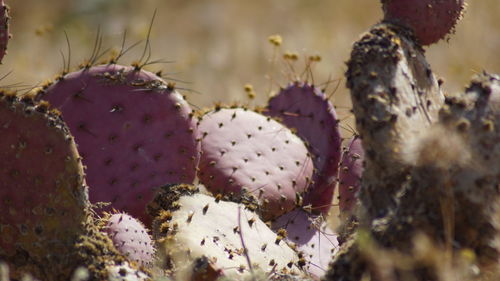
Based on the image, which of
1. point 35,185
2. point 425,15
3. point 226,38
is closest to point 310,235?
point 425,15

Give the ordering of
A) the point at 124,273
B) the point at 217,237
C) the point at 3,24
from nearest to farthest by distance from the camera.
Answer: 1. the point at 124,273
2. the point at 3,24
3. the point at 217,237

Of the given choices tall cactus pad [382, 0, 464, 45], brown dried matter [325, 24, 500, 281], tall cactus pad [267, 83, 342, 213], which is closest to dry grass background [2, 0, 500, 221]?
tall cactus pad [267, 83, 342, 213]

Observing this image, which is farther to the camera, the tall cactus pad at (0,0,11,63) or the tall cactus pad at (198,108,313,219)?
the tall cactus pad at (198,108,313,219)

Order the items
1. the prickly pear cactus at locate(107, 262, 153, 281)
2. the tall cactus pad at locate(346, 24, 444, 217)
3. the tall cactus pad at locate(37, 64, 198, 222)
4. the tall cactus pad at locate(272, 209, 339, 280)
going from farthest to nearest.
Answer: the tall cactus pad at locate(272, 209, 339, 280), the tall cactus pad at locate(37, 64, 198, 222), the prickly pear cactus at locate(107, 262, 153, 281), the tall cactus pad at locate(346, 24, 444, 217)

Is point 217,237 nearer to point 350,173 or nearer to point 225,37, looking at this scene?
point 350,173

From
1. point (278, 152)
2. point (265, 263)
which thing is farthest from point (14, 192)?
point (278, 152)

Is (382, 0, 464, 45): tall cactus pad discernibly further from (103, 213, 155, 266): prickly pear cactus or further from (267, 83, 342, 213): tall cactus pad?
(267, 83, 342, 213): tall cactus pad

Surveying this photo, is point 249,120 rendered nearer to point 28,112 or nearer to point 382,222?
point 28,112
